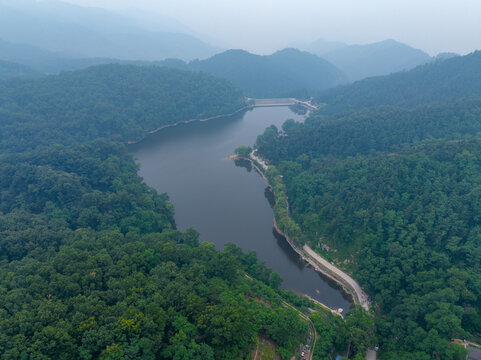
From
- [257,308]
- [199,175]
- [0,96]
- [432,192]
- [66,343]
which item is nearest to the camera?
[66,343]

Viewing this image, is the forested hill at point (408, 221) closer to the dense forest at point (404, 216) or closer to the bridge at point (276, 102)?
the dense forest at point (404, 216)

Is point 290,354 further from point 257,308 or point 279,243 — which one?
point 279,243

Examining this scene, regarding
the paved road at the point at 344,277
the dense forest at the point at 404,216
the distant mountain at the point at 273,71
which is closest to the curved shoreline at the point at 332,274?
the paved road at the point at 344,277

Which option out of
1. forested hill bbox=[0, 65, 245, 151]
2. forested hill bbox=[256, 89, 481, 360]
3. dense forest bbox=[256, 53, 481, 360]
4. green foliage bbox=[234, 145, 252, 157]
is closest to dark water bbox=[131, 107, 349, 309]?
green foliage bbox=[234, 145, 252, 157]

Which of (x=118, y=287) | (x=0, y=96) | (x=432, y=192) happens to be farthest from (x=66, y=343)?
(x=0, y=96)

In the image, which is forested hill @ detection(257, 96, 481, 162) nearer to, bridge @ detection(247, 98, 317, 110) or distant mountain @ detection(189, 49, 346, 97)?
bridge @ detection(247, 98, 317, 110)
